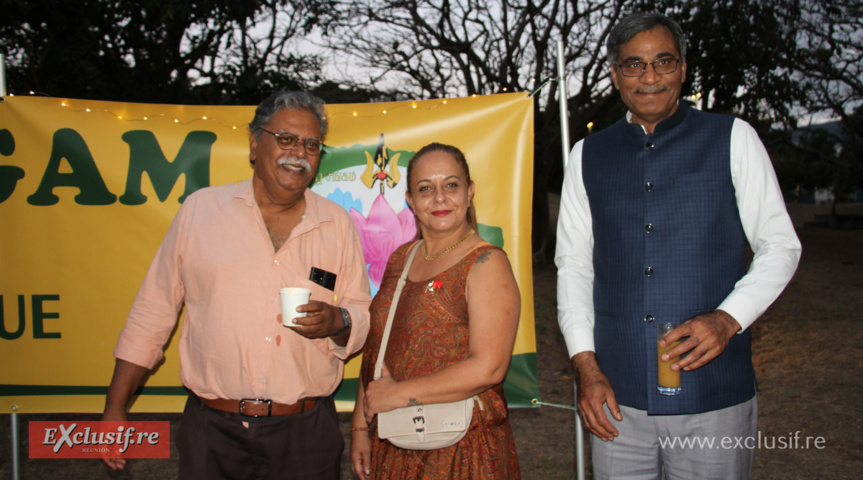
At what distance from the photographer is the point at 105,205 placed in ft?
10.9

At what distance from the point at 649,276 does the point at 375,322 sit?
39.9 inches

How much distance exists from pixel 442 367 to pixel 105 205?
2.35m

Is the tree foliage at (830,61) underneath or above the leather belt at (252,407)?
above

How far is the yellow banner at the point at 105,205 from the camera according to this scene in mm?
3248

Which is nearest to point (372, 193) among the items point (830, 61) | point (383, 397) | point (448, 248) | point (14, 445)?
point (448, 248)

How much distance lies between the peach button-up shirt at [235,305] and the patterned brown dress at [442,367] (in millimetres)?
313

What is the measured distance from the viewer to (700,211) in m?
1.99

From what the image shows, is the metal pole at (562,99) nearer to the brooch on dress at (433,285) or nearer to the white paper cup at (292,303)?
the brooch on dress at (433,285)

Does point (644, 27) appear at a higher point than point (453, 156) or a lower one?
higher

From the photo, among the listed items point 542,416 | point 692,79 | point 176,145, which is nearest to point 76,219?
point 176,145

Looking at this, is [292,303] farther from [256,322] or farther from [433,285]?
[433,285]

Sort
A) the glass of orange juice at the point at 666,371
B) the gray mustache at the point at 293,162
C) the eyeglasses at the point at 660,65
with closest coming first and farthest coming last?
the glass of orange juice at the point at 666,371 < the eyeglasses at the point at 660,65 < the gray mustache at the point at 293,162

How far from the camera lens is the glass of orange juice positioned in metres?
1.86

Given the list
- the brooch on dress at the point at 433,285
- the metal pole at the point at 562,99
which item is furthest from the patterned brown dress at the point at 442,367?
the metal pole at the point at 562,99
